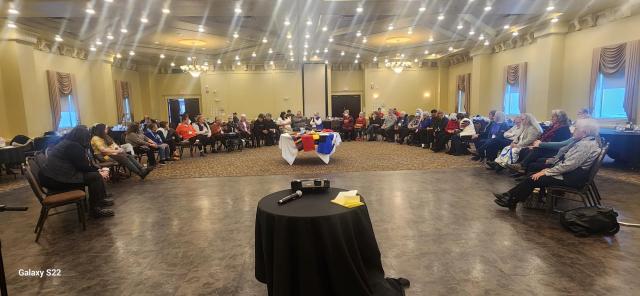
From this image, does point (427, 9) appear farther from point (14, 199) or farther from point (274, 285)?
point (14, 199)

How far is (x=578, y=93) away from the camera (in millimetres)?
9477

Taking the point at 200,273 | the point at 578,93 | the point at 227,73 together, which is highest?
the point at 227,73

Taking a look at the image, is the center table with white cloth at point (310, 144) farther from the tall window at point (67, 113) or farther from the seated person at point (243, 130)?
the tall window at point (67, 113)

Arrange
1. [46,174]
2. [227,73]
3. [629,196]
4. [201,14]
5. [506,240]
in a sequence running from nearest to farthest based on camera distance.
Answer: [506,240], [46,174], [629,196], [201,14], [227,73]

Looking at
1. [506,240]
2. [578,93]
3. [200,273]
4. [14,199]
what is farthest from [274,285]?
[578,93]

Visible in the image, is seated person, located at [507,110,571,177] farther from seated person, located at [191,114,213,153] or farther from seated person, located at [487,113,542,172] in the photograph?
seated person, located at [191,114,213,153]

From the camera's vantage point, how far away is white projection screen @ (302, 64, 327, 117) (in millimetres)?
17609

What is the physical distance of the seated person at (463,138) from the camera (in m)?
9.32

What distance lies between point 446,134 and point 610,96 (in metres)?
3.89

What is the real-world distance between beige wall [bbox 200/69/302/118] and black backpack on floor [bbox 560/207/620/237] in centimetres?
1590

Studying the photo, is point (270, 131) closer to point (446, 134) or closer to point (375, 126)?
point (375, 126)

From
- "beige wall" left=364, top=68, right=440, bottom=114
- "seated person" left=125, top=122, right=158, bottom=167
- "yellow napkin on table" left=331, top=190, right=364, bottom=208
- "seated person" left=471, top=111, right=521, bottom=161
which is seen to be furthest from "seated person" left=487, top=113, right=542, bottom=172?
"beige wall" left=364, top=68, right=440, bottom=114

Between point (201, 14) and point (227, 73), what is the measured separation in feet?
35.3

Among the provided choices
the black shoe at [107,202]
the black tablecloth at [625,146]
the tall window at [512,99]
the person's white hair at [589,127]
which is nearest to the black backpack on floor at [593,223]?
the person's white hair at [589,127]
